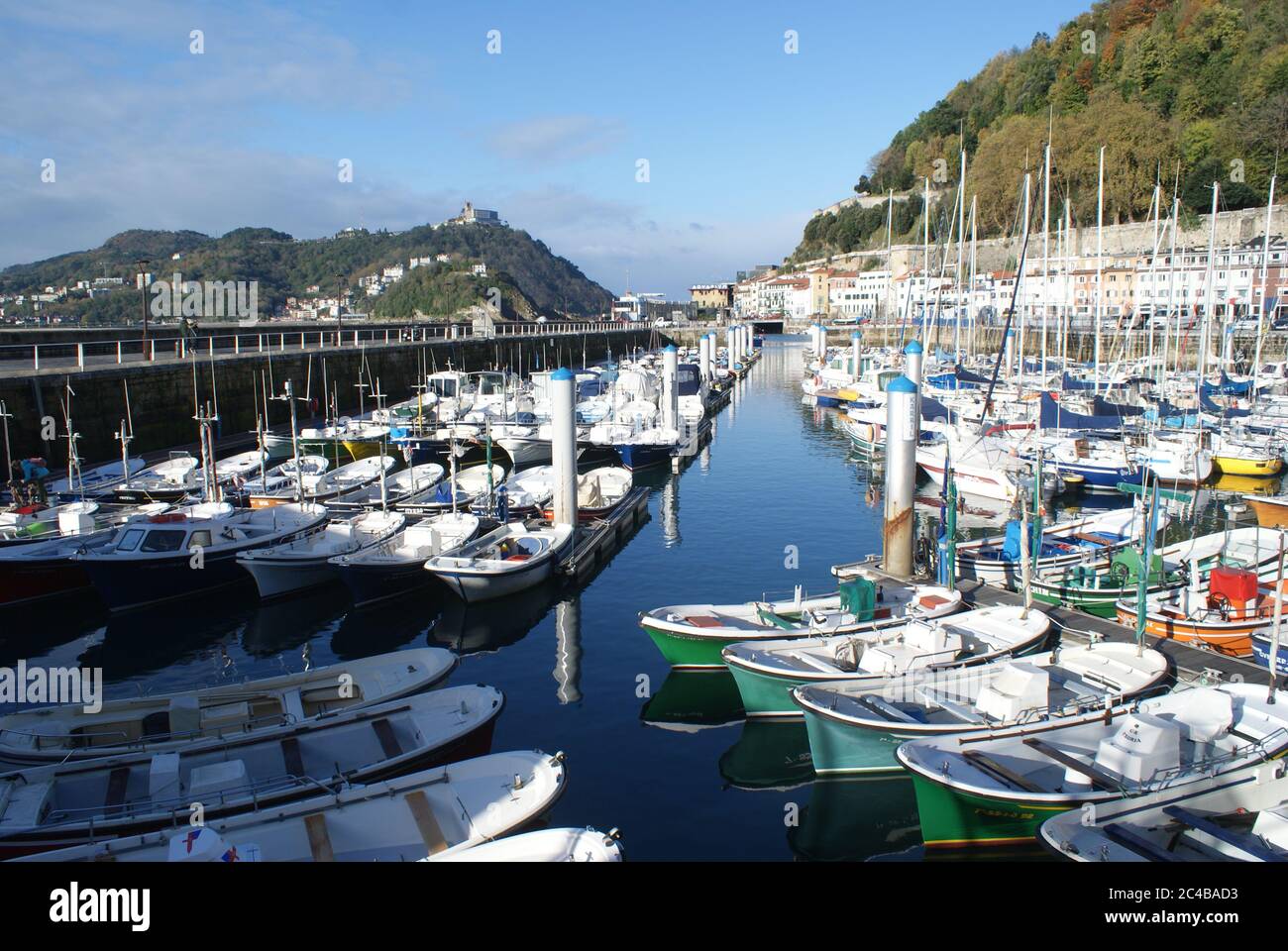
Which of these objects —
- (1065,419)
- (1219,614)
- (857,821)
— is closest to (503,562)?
(857,821)

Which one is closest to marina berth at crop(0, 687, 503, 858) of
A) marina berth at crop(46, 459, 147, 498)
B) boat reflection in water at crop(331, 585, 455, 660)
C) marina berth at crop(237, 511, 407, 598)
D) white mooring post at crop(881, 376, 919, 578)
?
boat reflection in water at crop(331, 585, 455, 660)

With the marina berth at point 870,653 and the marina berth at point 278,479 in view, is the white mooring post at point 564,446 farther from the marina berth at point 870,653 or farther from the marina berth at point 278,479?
the marina berth at point 870,653

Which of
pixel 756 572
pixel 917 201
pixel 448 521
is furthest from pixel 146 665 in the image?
pixel 917 201

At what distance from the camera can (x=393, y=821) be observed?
1007 centimetres

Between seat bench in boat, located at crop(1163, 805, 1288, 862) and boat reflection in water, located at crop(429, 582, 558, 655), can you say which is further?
boat reflection in water, located at crop(429, 582, 558, 655)

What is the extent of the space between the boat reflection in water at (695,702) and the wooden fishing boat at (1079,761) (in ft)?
15.6

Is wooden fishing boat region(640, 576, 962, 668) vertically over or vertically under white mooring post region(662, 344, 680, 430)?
under

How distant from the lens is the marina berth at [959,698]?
1228 cm

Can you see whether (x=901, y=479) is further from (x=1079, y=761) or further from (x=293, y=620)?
(x=293, y=620)

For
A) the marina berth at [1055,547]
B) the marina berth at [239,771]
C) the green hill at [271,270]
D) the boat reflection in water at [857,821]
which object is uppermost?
the green hill at [271,270]

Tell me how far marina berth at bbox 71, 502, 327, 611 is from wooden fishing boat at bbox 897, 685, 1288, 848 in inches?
694

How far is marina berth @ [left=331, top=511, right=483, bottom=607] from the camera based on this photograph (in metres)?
20.9

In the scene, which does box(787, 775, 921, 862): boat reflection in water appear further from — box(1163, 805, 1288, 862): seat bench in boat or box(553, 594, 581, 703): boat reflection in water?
box(553, 594, 581, 703): boat reflection in water

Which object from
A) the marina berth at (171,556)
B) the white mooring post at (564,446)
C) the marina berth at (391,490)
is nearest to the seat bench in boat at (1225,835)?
the white mooring post at (564,446)
